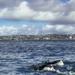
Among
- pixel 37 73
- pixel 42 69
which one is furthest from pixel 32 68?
pixel 37 73

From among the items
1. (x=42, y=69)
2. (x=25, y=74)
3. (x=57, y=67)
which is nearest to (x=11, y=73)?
(x=25, y=74)

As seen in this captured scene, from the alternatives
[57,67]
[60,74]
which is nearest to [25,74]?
[60,74]

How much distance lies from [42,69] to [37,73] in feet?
13.1

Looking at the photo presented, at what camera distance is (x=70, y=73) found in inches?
1921

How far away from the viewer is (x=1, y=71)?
5262cm

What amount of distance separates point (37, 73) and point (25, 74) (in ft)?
5.79

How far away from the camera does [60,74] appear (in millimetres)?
48625

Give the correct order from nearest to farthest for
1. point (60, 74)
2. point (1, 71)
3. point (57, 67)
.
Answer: point (60, 74) < point (1, 71) < point (57, 67)

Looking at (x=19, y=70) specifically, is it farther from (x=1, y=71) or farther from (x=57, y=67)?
(x=57, y=67)

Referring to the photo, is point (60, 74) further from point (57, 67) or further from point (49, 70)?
point (57, 67)

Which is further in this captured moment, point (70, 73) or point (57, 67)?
point (57, 67)

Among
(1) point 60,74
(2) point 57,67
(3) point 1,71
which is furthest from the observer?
(2) point 57,67

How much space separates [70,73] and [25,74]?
6.37 meters

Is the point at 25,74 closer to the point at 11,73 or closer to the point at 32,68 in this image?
the point at 11,73
